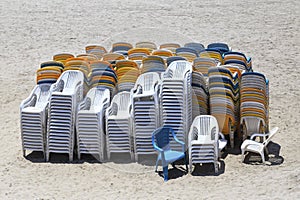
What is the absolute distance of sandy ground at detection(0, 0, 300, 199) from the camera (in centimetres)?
1087

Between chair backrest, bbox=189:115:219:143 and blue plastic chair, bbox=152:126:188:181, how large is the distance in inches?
15.8

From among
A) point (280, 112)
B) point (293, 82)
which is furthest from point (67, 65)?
point (293, 82)

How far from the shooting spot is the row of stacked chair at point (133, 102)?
1195cm

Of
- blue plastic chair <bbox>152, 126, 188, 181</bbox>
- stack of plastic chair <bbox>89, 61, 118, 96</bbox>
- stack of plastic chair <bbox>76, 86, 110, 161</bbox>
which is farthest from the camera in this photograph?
stack of plastic chair <bbox>89, 61, 118, 96</bbox>

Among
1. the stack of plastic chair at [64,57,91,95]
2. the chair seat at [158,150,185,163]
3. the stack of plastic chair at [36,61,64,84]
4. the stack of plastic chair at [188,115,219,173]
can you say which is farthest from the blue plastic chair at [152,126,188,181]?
the stack of plastic chair at [36,61,64,84]

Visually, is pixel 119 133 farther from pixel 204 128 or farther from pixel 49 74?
pixel 49 74

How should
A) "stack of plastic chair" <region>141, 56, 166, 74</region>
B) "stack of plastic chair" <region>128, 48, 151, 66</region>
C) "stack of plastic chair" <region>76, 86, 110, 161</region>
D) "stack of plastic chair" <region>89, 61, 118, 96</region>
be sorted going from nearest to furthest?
"stack of plastic chair" <region>76, 86, 110, 161</region>, "stack of plastic chair" <region>89, 61, 118, 96</region>, "stack of plastic chair" <region>141, 56, 166, 74</region>, "stack of plastic chair" <region>128, 48, 151, 66</region>

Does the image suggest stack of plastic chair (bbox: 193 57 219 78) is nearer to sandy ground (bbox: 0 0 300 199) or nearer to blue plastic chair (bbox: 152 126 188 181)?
sandy ground (bbox: 0 0 300 199)

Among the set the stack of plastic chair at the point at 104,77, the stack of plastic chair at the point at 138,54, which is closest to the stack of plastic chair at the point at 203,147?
the stack of plastic chair at the point at 104,77

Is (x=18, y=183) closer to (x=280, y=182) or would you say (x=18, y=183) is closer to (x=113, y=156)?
(x=113, y=156)

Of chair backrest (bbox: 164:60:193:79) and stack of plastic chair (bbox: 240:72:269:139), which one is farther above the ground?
chair backrest (bbox: 164:60:193:79)

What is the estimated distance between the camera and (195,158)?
1145cm

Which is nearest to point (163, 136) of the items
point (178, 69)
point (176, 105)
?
point (176, 105)

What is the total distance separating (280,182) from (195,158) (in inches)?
65.4
